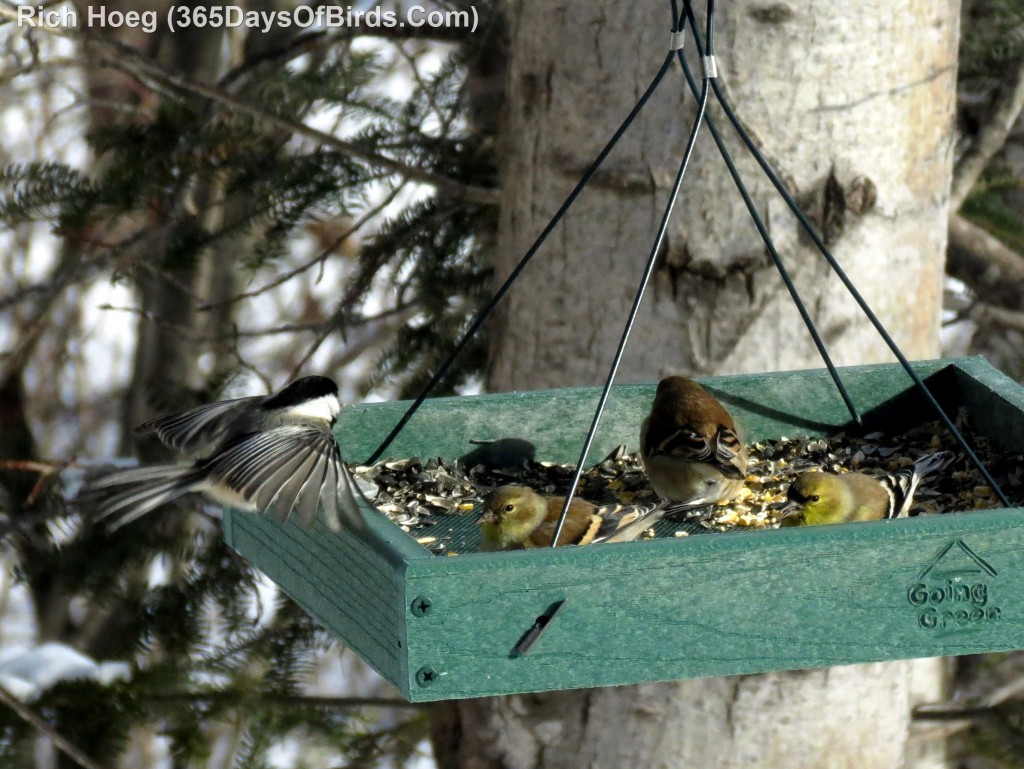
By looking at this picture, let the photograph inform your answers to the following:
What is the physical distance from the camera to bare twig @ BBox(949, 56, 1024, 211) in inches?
148

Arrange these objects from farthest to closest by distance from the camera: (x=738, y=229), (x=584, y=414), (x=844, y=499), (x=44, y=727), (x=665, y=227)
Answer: (x=44, y=727)
(x=738, y=229)
(x=584, y=414)
(x=665, y=227)
(x=844, y=499)

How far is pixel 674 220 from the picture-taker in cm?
327

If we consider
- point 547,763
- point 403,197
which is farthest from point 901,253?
point 403,197

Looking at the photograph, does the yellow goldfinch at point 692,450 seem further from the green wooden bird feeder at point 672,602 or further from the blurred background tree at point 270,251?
the blurred background tree at point 270,251

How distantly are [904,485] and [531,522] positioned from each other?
67cm

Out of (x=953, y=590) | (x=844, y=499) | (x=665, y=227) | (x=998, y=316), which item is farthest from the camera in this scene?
(x=998, y=316)

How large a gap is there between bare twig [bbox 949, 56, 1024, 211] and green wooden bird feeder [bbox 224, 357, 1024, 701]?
6.36 ft

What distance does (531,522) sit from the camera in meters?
2.25

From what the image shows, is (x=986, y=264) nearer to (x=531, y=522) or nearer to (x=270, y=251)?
(x=270, y=251)

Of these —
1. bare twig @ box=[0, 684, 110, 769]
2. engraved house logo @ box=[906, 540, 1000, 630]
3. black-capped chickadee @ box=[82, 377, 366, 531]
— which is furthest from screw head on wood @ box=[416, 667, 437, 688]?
bare twig @ box=[0, 684, 110, 769]

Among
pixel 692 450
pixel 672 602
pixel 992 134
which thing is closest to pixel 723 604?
pixel 672 602

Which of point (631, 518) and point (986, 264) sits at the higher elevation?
point (986, 264)

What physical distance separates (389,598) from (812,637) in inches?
24.1

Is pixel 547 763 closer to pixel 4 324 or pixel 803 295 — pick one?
pixel 803 295
